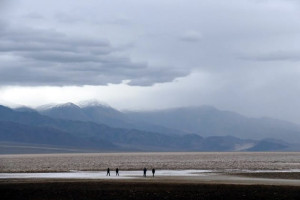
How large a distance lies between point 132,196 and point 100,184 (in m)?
12.0

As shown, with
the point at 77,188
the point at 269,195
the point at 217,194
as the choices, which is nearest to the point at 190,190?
the point at 217,194

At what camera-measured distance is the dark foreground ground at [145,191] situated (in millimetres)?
48125

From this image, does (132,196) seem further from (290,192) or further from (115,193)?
(290,192)

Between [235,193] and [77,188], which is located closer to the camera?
[235,193]

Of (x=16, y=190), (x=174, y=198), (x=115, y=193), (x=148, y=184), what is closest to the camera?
(x=174, y=198)

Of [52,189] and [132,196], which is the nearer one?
[132,196]

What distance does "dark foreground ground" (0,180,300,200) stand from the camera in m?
48.1

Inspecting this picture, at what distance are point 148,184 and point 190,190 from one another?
305 inches

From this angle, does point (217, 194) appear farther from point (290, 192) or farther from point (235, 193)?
point (290, 192)

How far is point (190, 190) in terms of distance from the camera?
2066 inches

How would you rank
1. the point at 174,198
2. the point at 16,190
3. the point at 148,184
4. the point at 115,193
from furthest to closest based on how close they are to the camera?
the point at 148,184 → the point at 16,190 → the point at 115,193 → the point at 174,198

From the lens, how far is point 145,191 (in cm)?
5188

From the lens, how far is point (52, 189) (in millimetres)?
54469

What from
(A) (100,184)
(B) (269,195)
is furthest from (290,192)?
(A) (100,184)
